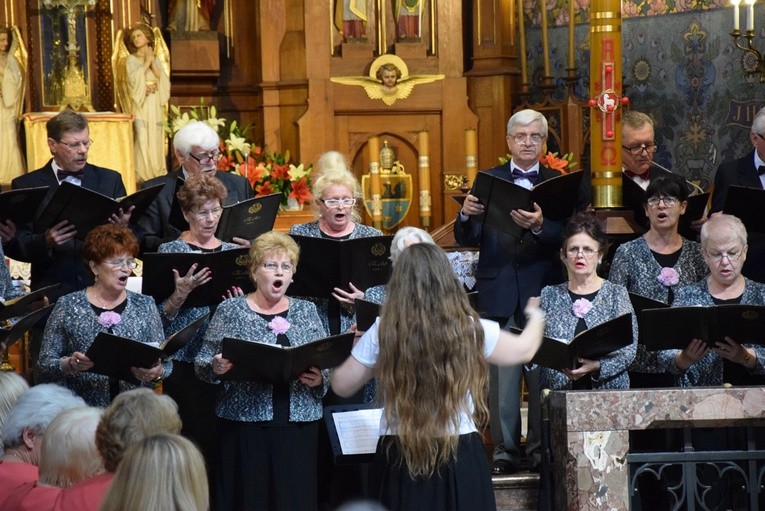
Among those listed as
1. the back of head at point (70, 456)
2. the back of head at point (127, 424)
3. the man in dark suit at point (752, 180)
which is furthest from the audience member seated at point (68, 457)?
the man in dark suit at point (752, 180)

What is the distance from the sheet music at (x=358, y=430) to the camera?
4859mm

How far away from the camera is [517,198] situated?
224 inches

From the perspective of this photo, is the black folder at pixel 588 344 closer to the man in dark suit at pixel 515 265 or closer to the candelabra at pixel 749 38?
the man in dark suit at pixel 515 265

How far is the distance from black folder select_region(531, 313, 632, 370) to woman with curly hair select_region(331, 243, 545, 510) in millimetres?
943

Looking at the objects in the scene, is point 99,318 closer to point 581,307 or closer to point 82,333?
point 82,333

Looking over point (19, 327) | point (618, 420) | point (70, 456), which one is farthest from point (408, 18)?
point (70, 456)

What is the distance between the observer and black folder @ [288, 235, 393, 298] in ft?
18.0

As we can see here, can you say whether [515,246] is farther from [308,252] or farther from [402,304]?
[402,304]

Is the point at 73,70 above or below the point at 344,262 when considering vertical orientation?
above

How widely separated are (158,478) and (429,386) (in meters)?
1.27

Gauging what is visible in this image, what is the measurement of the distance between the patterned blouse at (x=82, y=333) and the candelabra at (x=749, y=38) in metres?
4.18

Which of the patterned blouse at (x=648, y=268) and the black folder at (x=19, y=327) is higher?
the patterned blouse at (x=648, y=268)

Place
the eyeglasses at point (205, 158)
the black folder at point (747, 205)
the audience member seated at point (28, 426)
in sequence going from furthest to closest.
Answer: the eyeglasses at point (205, 158) < the black folder at point (747, 205) < the audience member seated at point (28, 426)

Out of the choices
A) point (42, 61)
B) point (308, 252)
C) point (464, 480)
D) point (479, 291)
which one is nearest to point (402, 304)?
point (464, 480)
